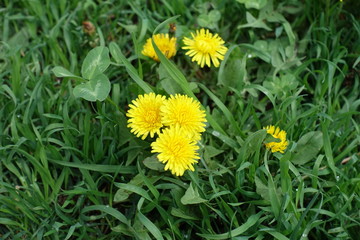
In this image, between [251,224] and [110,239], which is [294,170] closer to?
[251,224]

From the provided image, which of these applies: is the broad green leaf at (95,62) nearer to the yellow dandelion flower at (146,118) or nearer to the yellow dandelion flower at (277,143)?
the yellow dandelion flower at (146,118)

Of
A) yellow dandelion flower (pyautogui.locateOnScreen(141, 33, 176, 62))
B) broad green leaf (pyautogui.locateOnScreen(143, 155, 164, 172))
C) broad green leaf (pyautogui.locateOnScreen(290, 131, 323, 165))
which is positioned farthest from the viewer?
yellow dandelion flower (pyautogui.locateOnScreen(141, 33, 176, 62))

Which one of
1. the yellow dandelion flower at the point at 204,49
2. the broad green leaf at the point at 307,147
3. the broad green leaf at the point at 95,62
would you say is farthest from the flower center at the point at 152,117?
the broad green leaf at the point at 307,147

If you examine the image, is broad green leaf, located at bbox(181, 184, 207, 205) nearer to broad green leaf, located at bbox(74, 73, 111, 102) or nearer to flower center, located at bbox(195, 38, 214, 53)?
broad green leaf, located at bbox(74, 73, 111, 102)

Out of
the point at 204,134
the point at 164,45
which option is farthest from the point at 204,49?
the point at 204,134

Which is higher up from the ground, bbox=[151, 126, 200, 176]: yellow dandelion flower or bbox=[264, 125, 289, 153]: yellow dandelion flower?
bbox=[151, 126, 200, 176]: yellow dandelion flower

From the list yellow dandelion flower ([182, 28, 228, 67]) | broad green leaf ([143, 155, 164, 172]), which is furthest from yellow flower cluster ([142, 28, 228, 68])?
broad green leaf ([143, 155, 164, 172])
